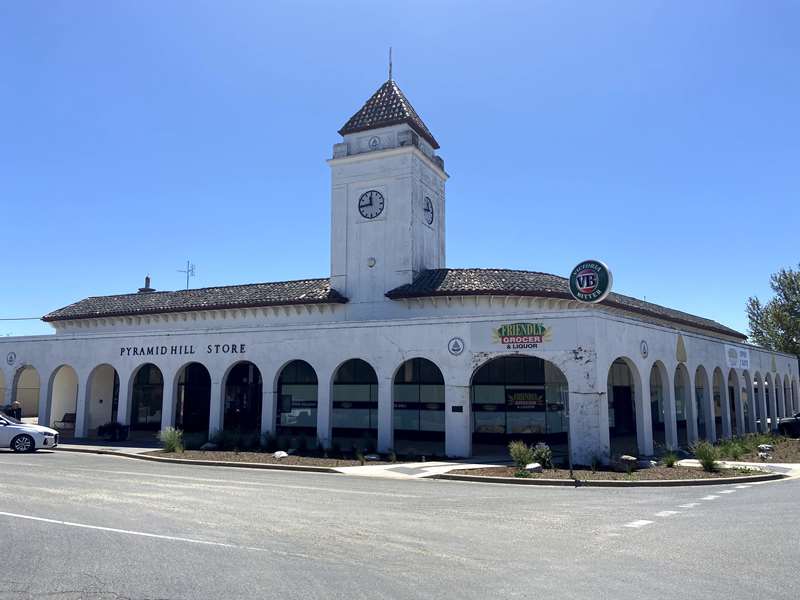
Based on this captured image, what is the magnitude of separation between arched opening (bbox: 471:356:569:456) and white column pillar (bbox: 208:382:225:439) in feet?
33.4

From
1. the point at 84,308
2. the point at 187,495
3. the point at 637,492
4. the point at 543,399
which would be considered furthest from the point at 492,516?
the point at 84,308

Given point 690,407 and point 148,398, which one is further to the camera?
point 148,398

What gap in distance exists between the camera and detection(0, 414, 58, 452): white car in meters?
22.5

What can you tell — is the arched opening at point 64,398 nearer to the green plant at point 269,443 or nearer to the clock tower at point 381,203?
the green plant at point 269,443

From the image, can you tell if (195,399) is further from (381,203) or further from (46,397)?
(381,203)

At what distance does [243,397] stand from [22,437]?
10643 millimetres

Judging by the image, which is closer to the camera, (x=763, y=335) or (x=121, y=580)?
(x=121, y=580)

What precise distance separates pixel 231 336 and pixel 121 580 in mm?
20696

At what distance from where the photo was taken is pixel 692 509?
38.8 ft

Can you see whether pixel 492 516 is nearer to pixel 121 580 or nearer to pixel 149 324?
pixel 121 580

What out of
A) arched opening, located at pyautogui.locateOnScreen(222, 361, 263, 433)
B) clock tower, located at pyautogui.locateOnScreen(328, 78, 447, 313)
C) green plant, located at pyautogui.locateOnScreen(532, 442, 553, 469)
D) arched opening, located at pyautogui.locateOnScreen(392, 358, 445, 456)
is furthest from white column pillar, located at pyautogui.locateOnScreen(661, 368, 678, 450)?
arched opening, located at pyautogui.locateOnScreen(222, 361, 263, 433)

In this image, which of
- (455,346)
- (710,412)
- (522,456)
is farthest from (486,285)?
(710,412)

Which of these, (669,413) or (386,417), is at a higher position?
(669,413)

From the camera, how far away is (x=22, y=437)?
74.7 feet
